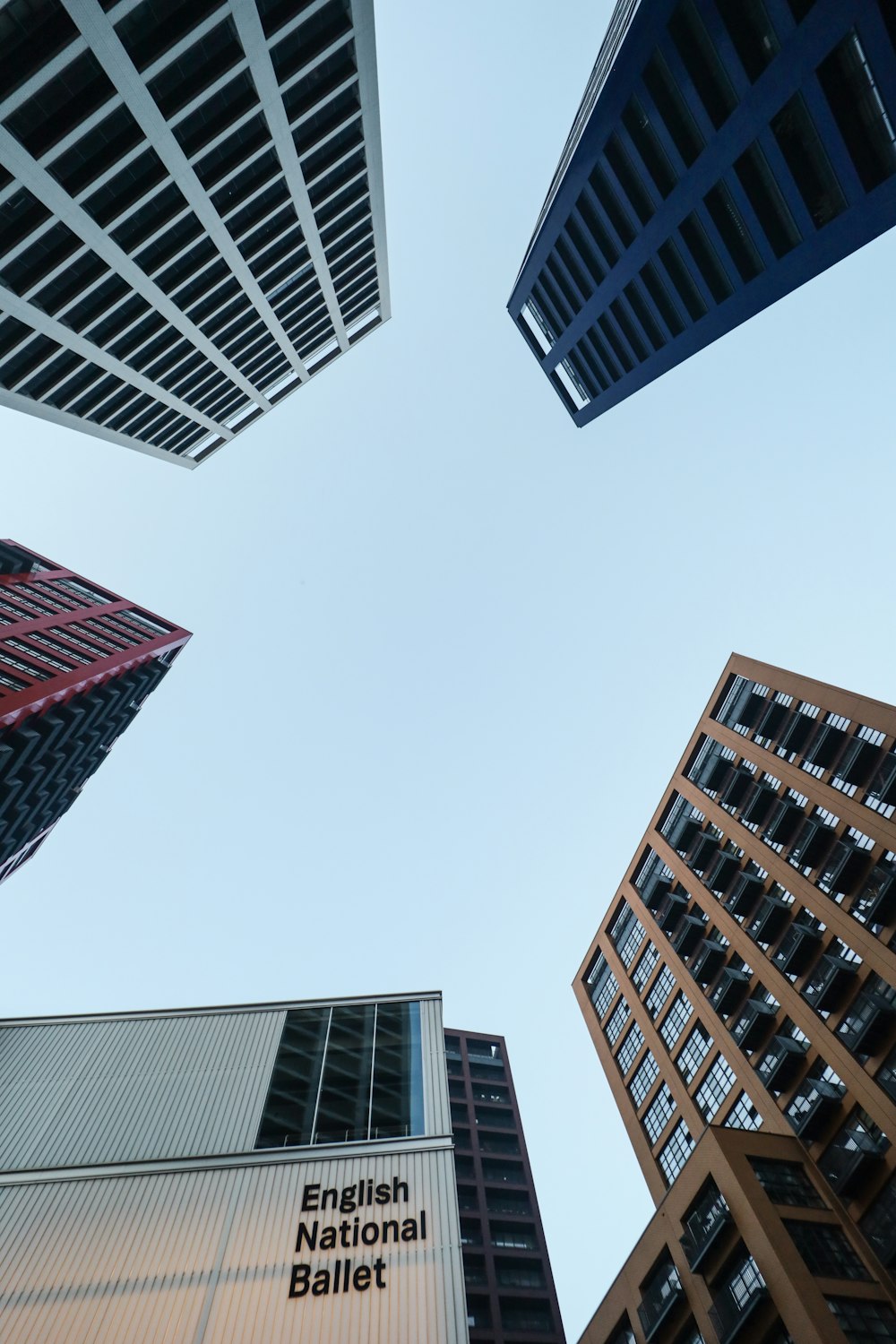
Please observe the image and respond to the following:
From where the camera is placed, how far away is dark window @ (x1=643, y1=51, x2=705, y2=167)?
112ft

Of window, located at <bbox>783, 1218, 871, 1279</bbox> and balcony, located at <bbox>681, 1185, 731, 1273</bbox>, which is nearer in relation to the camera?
window, located at <bbox>783, 1218, 871, 1279</bbox>

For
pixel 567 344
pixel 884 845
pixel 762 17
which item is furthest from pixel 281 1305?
pixel 567 344

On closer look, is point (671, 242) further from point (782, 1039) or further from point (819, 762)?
point (782, 1039)

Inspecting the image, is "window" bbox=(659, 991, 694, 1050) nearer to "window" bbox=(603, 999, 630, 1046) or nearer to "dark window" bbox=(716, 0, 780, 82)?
"window" bbox=(603, 999, 630, 1046)

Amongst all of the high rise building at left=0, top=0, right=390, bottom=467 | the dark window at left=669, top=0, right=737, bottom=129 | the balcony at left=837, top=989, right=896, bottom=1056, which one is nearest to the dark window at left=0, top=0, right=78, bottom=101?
the high rise building at left=0, top=0, right=390, bottom=467

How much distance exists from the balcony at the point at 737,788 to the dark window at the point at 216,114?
4782 centimetres

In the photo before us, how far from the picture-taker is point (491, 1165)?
64.9 meters

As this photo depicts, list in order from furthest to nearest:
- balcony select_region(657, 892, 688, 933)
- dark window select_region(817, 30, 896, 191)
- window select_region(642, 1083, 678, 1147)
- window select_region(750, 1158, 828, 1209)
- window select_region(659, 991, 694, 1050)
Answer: balcony select_region(657, 892, 688, 933) < window select_region(659, 991, 694, 1050) < window select_region(642, 1083, 678, 1147) < window select_region(750, 1158, 828, 1209) < dark window select_region(817, 30, 896, 191)

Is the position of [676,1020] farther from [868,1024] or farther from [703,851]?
[868,1024]

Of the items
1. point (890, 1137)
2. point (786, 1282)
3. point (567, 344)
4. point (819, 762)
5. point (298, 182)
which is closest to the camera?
point (786, 1282)

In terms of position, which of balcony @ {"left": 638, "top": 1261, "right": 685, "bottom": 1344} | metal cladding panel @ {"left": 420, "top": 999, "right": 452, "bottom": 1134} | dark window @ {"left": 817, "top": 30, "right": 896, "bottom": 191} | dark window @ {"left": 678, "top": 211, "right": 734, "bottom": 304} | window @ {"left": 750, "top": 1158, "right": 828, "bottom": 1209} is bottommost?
balcony @ {"left": 638, "top": 1261, "right": 685, "bottom": 1344}

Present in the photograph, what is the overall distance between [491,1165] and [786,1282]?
143ft

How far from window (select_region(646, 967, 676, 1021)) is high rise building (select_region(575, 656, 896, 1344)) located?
0.65 ft

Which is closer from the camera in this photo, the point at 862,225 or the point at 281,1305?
the point at 281,1305
